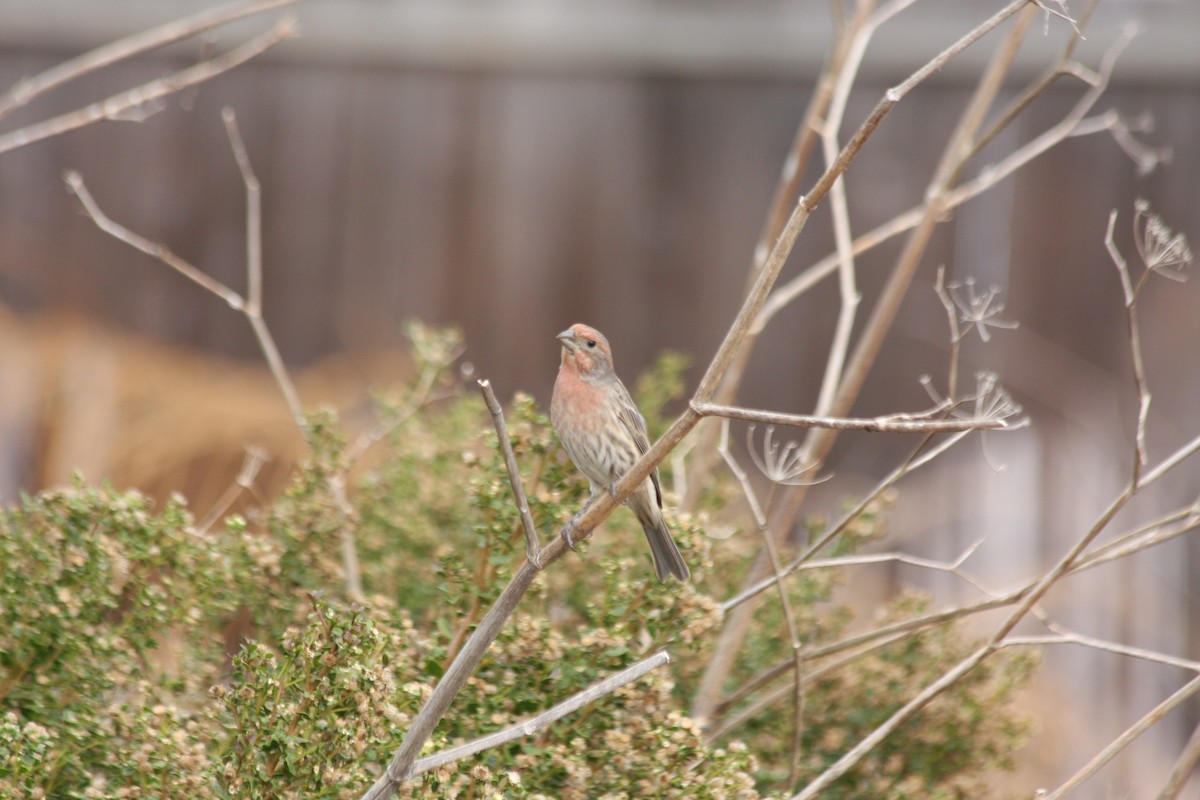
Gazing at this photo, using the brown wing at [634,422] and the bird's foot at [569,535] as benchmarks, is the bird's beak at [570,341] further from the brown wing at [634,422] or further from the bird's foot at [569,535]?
the bird's foot at [569,535]

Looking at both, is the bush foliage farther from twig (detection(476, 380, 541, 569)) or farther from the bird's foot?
twig (detection(476, 380, 541, 569))

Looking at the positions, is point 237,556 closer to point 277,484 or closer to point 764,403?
point 277,484

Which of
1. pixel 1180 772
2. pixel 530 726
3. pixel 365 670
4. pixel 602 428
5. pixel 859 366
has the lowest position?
pixel 1180 772

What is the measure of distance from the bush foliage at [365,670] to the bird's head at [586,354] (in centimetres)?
68

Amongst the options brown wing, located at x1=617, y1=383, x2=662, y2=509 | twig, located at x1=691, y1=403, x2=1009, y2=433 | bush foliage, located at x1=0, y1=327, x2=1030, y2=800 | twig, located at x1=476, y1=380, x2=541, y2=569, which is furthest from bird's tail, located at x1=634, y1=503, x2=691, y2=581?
twig, located at x1=691, y1=403, x2=1009, y2=433

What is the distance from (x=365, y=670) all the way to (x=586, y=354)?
183 centimetres

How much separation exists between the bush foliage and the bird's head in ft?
2.23

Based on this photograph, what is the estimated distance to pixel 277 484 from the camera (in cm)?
432

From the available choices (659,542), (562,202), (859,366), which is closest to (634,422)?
(659,542)

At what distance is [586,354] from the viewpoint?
3561 mm

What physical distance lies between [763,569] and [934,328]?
349 cm

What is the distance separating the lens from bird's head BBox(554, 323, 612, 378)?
3521 mm

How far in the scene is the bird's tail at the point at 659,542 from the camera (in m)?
2.76

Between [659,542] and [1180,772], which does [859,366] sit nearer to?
[659,542]
